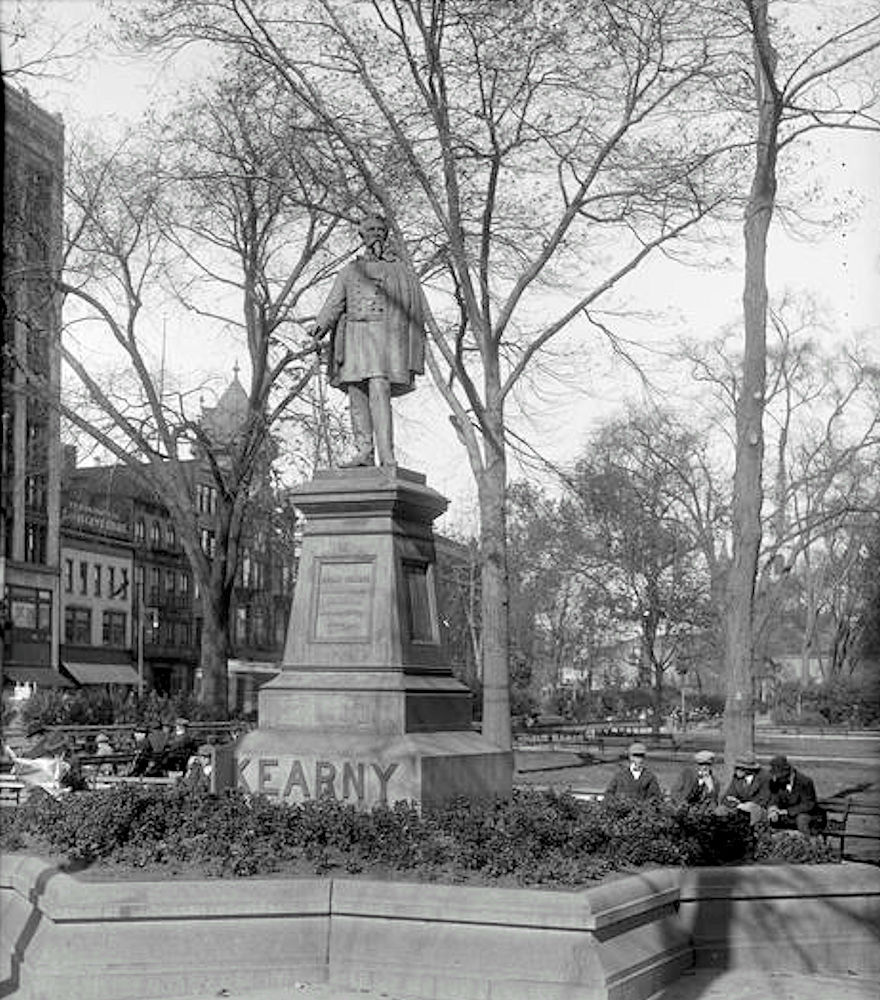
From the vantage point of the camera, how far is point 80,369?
100 ft

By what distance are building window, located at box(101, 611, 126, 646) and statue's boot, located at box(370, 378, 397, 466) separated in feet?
220

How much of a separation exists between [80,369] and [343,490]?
19.7 m

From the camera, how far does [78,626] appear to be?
244ft

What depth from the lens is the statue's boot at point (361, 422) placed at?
1290cm

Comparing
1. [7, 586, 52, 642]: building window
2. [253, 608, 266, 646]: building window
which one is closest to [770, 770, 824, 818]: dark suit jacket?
[7, 586, 52, 642]: building window

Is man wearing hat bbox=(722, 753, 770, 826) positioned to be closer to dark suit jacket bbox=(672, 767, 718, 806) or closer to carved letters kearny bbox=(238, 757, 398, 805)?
dark suit jacket bbox=(672, 767, 718, 806)

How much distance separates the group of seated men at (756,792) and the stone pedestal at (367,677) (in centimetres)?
206

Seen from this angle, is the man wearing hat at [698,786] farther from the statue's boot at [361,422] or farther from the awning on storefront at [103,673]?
the awning on storefront at [103,673]

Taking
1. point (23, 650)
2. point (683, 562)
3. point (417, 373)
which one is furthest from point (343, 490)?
point (23, 650)

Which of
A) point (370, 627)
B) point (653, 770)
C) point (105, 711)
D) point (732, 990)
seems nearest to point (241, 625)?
point (105, 711)

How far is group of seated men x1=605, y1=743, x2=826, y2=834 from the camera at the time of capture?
1374 centimetres

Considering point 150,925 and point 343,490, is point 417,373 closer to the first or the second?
point 343,490

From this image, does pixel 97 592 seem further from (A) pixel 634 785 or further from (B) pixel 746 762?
(A) pixel 634 785

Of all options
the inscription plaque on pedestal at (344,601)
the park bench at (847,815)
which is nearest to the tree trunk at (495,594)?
the park bench at (847,815)
